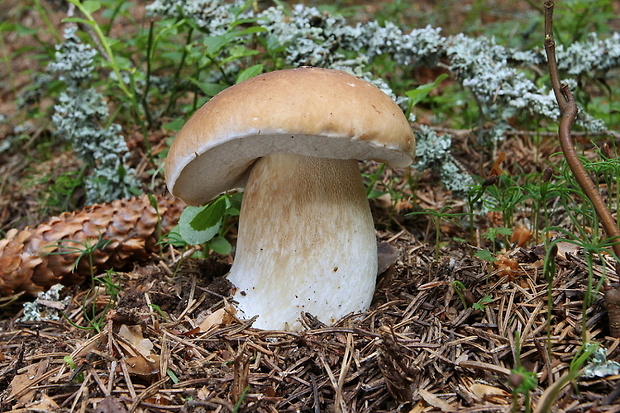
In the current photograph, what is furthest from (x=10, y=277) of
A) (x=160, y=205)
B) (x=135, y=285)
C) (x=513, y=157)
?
(x=513, y=157)

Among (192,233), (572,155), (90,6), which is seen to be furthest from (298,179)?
(90,6)

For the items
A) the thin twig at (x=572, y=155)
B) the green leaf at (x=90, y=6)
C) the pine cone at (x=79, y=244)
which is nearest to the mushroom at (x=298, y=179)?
the thin twig at (x=572, y=155)

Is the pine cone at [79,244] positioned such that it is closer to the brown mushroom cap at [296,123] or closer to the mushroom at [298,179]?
the mushroom at [298,179]

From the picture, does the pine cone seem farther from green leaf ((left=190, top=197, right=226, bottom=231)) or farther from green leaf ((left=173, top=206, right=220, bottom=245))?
green leaf ((left=190, top=197, right=226, bottom=231))

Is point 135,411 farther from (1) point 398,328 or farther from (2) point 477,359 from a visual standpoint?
(2) point 477,359

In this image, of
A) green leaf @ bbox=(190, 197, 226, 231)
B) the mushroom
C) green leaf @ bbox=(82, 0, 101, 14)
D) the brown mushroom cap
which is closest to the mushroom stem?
the mushroom

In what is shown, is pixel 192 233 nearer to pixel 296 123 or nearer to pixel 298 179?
pixel 298 179
